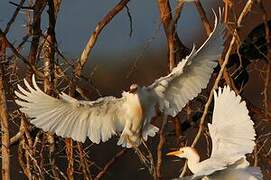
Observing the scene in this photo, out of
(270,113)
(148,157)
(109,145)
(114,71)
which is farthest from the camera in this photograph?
(109,145)

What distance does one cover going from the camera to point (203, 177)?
1942 millimetres

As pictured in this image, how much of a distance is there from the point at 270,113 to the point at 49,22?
64 centimetres

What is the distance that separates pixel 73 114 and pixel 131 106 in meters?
0.14

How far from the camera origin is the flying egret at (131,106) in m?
2.09

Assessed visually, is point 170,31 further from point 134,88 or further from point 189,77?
point 134,88

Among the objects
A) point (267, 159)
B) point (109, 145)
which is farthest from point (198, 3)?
point (109, 145)

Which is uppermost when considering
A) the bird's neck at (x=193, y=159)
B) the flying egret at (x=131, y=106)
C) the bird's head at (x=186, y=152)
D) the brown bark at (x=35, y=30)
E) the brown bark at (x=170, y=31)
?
the brown bark at (x=35, y=30)

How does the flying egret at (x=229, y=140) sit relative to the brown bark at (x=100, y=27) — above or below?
below

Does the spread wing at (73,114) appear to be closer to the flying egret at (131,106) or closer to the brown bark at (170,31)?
the flying egret at (131,106)

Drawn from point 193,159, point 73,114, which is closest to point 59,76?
point 73,114

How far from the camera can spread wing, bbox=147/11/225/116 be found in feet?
7.13

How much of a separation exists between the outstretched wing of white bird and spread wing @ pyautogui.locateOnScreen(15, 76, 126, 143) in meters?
0.23

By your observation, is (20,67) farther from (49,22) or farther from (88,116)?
(88,116)

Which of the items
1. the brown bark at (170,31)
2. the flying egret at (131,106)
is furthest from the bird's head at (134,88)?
the brown bark at (170,31)
